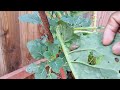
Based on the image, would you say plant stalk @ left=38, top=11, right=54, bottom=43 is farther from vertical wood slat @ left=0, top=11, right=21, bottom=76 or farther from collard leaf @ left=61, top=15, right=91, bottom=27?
vertical wood slat @ left=0, top=11, right=21, bottom=76

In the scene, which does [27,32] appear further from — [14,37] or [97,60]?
[97,60]

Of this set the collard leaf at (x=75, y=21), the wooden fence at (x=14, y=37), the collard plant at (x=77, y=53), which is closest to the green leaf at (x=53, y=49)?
the collard plant at (x=77, y=53)

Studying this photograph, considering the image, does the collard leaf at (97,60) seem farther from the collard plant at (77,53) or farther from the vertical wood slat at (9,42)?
the vertical wood slat at (9,42)

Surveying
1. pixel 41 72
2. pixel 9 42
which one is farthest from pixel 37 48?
pixel 9 42

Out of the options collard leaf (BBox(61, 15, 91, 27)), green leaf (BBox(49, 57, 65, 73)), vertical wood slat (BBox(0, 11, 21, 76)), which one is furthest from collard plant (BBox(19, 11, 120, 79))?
vertical wood slat (BBox(0, 11, 21, 76))

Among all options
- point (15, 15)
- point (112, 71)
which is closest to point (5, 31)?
point (15, 15)
